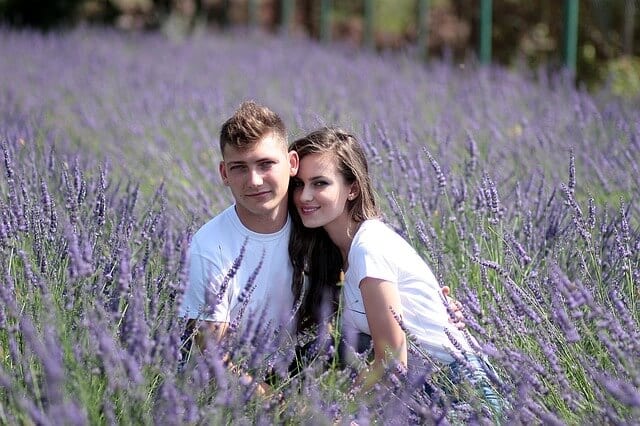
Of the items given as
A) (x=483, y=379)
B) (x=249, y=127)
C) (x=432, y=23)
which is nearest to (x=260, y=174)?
(x=249, y=127)

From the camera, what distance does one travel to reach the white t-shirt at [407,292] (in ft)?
9.31

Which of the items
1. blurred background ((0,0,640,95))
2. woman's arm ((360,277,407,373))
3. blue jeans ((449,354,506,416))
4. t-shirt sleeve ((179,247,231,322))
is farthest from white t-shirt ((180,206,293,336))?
blurred background ((0,0,640,95))

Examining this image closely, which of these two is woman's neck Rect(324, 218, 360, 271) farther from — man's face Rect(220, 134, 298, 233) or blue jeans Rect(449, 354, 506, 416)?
blue jeans Rect(449, 354, 506, 416)

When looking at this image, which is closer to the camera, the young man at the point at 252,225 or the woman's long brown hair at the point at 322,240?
the young man at the point at 252,225

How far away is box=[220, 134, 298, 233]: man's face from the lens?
291 cm

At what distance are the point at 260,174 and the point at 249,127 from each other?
0.48 ft

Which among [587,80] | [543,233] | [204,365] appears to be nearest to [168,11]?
[587,80]

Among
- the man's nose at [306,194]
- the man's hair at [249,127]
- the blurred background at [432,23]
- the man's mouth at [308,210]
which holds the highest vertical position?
the man's hair at [249,127]

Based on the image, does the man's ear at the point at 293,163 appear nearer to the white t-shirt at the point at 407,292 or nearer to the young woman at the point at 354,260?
the young woman at the point at 354,260

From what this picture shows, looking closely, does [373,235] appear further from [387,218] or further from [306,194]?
[387,218]

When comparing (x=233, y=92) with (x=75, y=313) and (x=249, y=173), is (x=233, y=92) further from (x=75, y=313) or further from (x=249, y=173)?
(x=75, y=313)

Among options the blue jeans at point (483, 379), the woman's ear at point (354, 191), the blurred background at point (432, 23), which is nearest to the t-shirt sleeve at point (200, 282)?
the woman's ear at point (354, 191)

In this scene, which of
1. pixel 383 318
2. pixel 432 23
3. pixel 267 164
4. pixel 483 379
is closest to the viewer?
pixel 483 379

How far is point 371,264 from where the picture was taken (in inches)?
108
